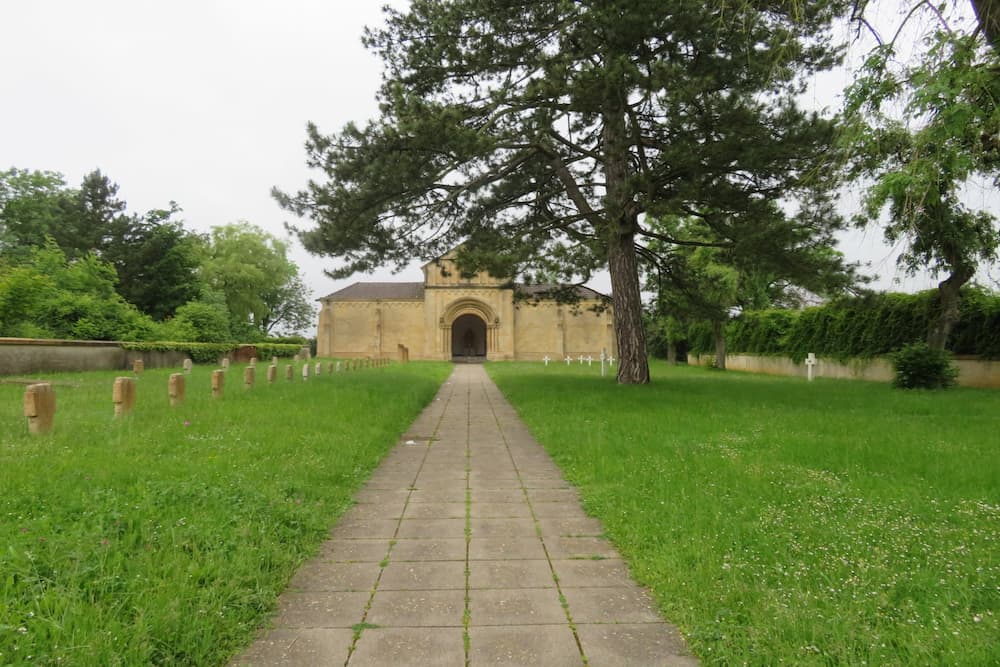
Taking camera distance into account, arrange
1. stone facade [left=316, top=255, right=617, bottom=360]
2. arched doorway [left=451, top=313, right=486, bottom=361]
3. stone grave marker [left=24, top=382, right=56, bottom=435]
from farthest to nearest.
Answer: arched doorway [left=451, top=313, right=486, bottom=361] → stone facade [left=316, top=255, right=617, bottom=360] → stone grave marker [left=24, top=382, right=56, bottom=435]

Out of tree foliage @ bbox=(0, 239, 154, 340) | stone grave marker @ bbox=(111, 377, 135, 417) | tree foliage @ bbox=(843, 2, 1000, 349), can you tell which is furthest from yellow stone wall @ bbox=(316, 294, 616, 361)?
tree foliage @ bbox=(843, 2, 1000, 349)

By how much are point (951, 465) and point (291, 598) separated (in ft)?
19.3

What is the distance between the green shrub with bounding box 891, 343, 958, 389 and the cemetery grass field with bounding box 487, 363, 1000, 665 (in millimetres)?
6289

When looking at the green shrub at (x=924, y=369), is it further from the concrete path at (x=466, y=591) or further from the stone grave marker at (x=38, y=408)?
the stone grave marker at (x=38, y=408)

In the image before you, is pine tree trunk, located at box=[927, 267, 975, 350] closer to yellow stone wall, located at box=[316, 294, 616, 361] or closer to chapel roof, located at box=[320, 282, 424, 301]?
yellow stone wall, located at box=[316, 294, 616, 361]

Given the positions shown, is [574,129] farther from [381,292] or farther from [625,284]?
[381,292]

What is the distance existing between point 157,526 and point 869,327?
68.7 feet

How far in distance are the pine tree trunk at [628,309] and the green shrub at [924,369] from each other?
6.44 metres

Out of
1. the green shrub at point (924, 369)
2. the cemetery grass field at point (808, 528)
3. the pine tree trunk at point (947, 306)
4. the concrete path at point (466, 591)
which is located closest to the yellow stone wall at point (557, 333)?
the pine tree trunk at point (947, 306)

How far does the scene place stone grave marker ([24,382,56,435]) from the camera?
6340mm

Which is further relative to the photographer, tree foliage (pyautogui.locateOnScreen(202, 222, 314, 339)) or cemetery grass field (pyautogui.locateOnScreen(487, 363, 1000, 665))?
tree foliage (pyautogui.locateOnScreen(202, 222, 314, 339))

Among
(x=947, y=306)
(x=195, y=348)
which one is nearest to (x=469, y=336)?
(x=195, y=348)

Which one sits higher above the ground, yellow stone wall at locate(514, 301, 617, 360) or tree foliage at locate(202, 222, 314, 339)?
tree foliage at locate(202, 222, 314, 339)

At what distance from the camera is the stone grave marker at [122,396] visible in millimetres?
7746
